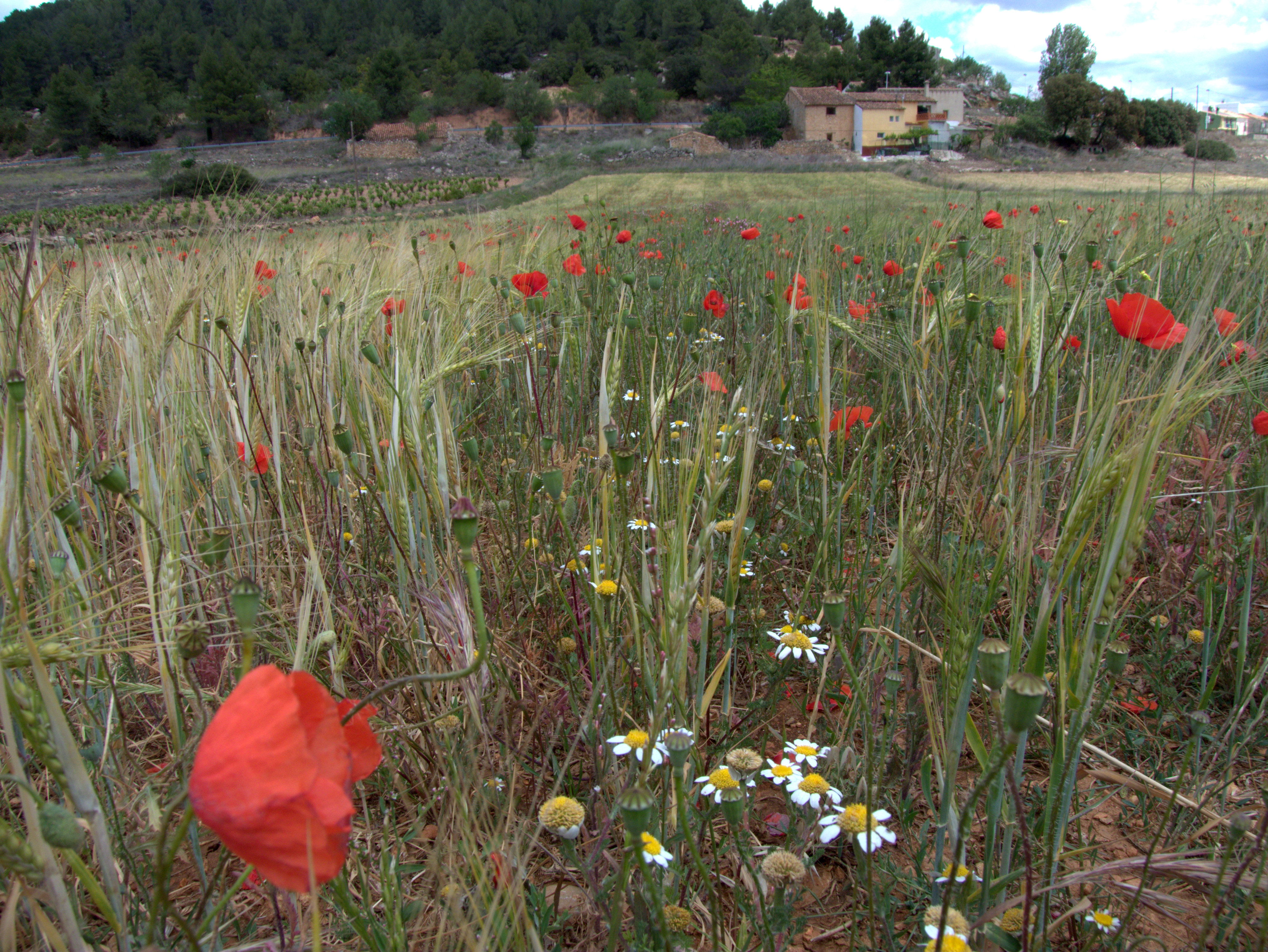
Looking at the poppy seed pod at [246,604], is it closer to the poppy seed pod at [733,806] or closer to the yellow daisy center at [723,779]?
the poppy seed pod at [733,806]

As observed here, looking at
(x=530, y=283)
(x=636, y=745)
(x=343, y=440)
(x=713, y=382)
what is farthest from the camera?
(x=530, y=283)

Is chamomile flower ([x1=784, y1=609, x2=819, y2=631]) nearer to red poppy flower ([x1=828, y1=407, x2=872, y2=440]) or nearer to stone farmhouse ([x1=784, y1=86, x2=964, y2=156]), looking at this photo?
red poppy flower ([x1=828, y1=407, x2=872, y2=440])

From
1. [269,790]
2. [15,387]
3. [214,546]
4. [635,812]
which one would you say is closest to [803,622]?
[635,812]

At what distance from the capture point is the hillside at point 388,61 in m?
66.8

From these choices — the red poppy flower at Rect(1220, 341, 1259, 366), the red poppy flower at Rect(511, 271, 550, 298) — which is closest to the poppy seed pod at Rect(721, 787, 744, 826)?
the red poppy flower at Rect(1220, 341, 1259, 366)

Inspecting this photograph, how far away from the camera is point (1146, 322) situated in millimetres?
1438

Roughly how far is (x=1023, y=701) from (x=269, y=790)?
579mm

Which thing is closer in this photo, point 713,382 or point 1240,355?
point 713,382

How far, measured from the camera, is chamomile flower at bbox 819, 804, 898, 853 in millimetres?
935

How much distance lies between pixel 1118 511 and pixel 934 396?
1.09 meters

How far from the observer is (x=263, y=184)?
1375 inches

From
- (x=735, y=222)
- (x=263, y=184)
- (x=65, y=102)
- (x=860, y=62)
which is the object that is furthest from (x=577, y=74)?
(x=735, y=222)

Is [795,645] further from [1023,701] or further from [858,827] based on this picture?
[1023,701]

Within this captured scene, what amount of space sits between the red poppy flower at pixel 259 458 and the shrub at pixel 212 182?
3.43ft
